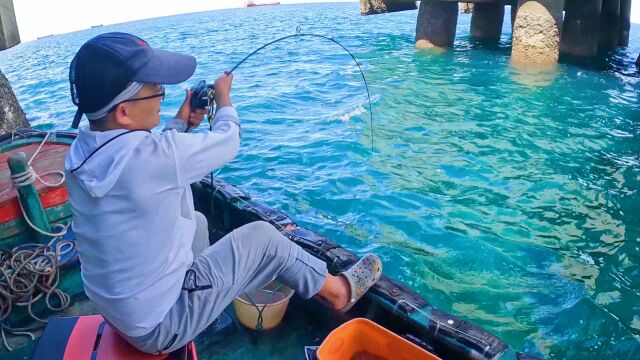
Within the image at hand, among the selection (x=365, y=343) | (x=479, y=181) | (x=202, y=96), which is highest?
(x=202, y=96)

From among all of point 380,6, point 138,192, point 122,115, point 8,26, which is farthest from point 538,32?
point 138,192

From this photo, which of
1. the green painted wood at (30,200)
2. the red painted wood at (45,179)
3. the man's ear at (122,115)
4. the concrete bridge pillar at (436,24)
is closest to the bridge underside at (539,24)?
the concrete bridge pillar at (436,24)

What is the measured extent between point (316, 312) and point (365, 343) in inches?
29.2

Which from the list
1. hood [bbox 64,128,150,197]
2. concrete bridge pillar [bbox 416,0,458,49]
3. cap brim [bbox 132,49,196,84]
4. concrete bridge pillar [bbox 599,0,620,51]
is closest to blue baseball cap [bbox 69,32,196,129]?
cap brim [bbox 132,49,196,84]

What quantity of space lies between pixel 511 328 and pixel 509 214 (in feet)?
7.05

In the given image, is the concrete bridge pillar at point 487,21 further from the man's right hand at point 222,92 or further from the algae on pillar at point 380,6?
the man's right hand at point 222,92

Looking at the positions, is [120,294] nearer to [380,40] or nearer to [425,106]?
[425,106]

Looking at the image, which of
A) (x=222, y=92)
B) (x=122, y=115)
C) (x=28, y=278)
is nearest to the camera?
(x=122, y=115)

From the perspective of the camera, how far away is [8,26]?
15.4ft

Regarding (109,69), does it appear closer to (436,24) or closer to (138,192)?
(138,192)

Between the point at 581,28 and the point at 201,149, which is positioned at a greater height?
the point at 201,149

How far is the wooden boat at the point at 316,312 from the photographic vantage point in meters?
2.83

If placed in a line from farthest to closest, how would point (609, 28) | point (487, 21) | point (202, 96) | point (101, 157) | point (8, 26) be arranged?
point (487, 21), point (609, 28), point (8, 26), point (202, 96), point (101, 157)

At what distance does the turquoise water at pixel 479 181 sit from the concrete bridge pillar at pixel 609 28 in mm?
2345
